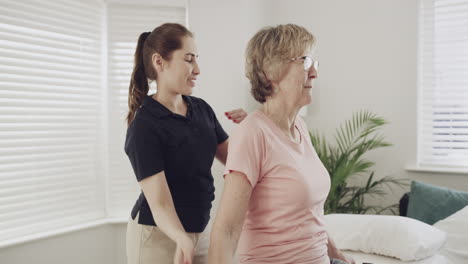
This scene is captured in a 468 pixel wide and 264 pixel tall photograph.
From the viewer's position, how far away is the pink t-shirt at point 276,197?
1203 millimetres

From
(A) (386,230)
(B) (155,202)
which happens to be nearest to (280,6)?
(A) (386,230)

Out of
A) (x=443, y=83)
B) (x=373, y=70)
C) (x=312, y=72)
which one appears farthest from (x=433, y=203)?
(x=312, y=72)

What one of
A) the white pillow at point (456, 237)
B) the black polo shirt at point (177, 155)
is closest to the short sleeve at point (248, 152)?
the black polo shirt at point (177, 155)

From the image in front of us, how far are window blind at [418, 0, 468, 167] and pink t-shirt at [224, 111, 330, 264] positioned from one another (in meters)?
2.37

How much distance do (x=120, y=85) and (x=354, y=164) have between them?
187cm

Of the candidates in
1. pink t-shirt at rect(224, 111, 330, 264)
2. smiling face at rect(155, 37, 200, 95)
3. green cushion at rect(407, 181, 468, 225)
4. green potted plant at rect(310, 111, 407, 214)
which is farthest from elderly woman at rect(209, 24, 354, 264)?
green potted plant at rect(310, 111, 407, 214)

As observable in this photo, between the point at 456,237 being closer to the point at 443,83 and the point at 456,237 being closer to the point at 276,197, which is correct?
the point at 443,83

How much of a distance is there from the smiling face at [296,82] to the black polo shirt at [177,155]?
43cm

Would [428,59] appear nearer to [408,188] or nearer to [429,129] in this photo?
[429,129]

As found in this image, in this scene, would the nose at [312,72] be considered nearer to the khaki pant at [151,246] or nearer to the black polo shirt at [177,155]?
the black polo shirt at [177,155]

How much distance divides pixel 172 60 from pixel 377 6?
2464 millimetres

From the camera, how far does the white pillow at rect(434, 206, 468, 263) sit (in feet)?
8.11

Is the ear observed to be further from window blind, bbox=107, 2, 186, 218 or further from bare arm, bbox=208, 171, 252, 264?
window blind, bbox=107, 2, 186, 218

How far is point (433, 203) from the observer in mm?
2811
